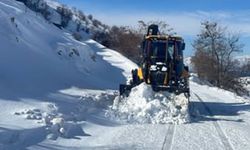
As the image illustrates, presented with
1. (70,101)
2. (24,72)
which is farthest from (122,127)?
(24,72)

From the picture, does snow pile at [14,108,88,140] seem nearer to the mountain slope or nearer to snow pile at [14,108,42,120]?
snow pile at [14,108,42,120]

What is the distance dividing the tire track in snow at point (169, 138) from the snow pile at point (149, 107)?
0.74 m

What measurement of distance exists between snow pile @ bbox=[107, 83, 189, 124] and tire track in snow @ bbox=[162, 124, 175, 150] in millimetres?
737

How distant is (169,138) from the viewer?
43.4 ft

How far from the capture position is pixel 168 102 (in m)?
17.2

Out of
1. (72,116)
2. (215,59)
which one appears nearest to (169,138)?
(72,116)

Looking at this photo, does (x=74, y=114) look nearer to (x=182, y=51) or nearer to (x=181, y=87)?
(x=181, y=87)

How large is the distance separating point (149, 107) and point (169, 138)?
11.1ft

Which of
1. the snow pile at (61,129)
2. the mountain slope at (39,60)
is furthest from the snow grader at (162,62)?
the snow pile at (61,129)

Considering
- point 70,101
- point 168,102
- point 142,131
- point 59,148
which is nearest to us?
point 59,148

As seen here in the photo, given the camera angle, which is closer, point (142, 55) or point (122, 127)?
point (122, 127)

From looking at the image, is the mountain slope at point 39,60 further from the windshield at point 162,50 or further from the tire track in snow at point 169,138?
the tire track in snow at point 169,138

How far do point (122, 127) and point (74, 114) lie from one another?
1660 mm

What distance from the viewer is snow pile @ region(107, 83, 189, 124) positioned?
16.1 metres
